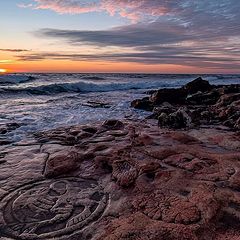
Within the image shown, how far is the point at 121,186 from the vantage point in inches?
161

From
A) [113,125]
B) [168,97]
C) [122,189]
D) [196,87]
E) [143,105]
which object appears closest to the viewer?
[122,189]

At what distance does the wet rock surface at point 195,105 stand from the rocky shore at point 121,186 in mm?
1413

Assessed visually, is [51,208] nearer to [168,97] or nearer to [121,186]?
[121,186]

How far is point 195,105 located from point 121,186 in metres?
9.57

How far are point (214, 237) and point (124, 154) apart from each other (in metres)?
2.65

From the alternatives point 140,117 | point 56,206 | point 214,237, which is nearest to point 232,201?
point 214,237

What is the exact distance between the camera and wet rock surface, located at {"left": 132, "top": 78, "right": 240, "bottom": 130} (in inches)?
336

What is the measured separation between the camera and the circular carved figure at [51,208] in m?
3.17

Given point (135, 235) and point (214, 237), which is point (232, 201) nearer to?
point (214, 237)

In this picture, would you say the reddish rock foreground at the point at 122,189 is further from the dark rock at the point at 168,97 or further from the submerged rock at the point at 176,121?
the dark rock at the point at 168,97

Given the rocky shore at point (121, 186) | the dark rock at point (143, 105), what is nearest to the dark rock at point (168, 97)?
the dark rock at point (143, 105)

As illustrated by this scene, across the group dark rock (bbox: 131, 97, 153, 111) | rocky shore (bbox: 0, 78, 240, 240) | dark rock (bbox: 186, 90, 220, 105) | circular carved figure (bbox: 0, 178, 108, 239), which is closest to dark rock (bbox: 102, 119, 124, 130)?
rocky shore (bbox: 0, 78, 240, 240)

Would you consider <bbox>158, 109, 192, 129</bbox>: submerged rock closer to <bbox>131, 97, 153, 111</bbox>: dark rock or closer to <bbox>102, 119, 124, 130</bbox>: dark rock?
<bbox>102, 119, 124, 130</bbox>: dark rock

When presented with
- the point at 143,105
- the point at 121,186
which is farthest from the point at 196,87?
the point at 121,186
